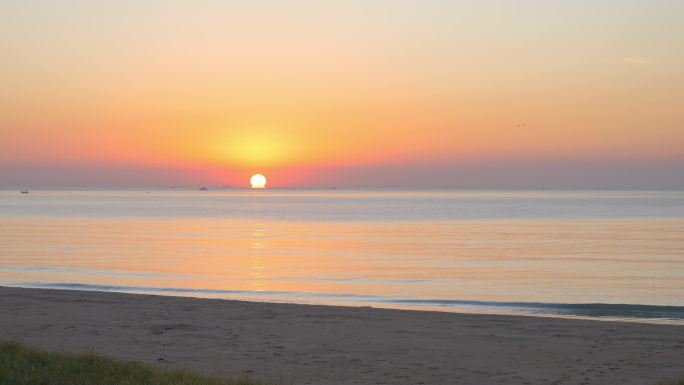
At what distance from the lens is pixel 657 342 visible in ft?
57.7

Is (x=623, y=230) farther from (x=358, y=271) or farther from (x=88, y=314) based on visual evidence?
(x=88, y=314)

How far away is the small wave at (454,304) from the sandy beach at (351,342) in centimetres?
375

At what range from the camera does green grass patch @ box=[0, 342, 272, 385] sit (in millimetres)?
11180

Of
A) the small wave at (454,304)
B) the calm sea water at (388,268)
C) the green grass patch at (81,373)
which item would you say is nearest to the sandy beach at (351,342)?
the green grass patch at (81,373)

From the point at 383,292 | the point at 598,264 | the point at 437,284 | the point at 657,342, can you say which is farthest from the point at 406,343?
the point at 598,264

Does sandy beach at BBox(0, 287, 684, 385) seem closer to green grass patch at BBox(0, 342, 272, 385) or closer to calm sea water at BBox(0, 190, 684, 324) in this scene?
green grass patch at BBox(0, 342, 272, 385)

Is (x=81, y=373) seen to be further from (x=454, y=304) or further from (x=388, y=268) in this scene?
(x=388, y=268)

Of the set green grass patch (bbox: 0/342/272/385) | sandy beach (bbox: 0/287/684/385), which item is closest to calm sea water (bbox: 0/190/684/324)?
sandy beach (bbox: 0/287/684/385)

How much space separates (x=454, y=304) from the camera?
26.6 m

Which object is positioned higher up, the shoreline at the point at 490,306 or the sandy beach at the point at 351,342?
the shoreline at the point at 490,306

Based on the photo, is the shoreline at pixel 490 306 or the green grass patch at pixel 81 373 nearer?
the green grass patch at pixel 81 373

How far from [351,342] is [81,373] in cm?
722

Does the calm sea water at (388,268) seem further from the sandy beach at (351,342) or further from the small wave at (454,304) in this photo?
the sandy beach at (351,342)

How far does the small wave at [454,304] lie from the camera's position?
24469mm
